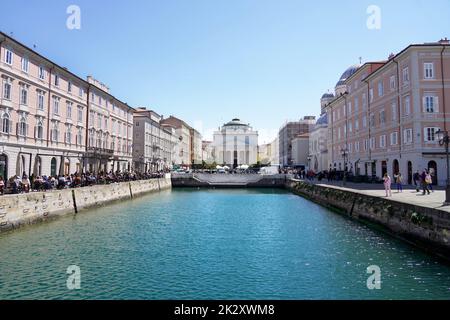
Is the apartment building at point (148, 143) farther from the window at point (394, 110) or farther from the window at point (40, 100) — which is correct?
the window at point (394, 110)

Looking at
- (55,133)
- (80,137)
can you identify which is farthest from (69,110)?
(55,133)

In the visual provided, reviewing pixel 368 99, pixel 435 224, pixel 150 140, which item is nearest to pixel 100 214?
pixel 435 224

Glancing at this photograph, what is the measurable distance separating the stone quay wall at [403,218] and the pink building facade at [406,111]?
12.0 m

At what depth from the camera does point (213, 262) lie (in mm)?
14047

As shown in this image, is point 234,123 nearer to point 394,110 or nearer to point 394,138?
point 394,110

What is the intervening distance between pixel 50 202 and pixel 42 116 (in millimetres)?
17934

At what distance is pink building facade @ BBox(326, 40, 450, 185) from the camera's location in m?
35.3

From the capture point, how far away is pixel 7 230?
1941 cm

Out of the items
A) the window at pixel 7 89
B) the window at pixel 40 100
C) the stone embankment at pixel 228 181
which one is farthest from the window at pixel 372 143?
the window at pixel 7 89

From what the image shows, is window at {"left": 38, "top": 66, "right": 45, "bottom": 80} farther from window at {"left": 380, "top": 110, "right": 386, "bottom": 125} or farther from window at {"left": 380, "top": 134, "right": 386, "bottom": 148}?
window at {"left": 380, "top": 134, "right": 386, "bottom": 148}

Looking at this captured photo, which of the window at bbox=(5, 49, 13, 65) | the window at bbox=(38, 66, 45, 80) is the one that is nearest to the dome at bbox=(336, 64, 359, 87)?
the window at bbox=(38, 66, 45, 80)

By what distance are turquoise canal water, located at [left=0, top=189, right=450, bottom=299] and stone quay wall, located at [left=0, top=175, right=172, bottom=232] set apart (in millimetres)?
832

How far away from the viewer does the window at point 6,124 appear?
3253cm

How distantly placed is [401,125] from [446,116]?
4.36 metres
